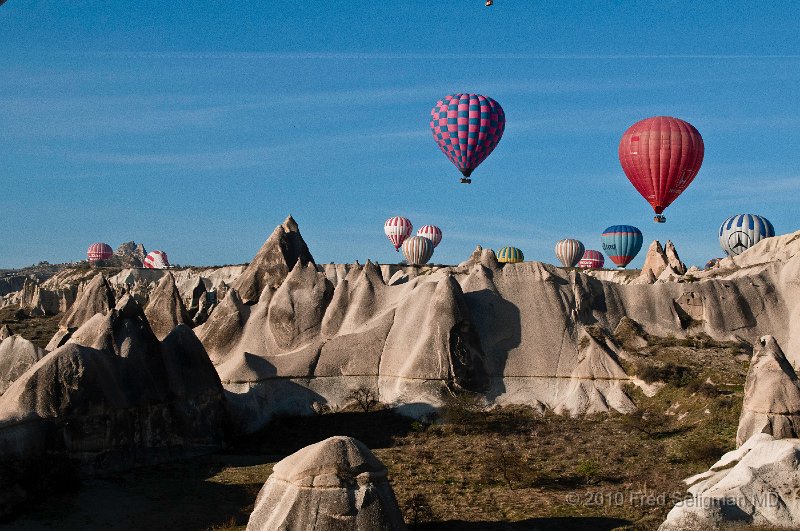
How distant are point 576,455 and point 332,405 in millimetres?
9259

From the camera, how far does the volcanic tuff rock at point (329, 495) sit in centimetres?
1594

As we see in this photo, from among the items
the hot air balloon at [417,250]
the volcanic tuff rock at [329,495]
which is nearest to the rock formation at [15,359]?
the volcanic tuff rock at [329,495]

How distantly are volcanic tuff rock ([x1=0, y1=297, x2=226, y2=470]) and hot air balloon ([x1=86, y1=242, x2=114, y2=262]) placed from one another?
12082 centimetres

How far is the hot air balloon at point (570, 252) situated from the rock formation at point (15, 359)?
79735 millimetres

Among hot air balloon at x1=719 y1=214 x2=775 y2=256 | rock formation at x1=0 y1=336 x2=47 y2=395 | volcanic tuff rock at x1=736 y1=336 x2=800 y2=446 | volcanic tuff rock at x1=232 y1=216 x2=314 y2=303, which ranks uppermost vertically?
hot air balloon at x1=719 y1=214 x2=775 y2=256

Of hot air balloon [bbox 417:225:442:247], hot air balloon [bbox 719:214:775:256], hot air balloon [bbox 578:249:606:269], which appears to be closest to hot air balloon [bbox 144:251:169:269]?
hot air balloon [bbox 417:225:442:247]

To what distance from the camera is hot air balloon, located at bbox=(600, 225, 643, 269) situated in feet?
299

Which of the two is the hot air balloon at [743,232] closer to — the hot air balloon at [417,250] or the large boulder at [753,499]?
the hot air balloon at [417,250]

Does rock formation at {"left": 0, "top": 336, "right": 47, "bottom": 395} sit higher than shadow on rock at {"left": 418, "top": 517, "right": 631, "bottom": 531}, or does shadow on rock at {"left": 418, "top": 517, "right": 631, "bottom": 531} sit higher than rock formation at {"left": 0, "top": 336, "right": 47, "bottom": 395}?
rock formation at {"left": 0, "top": 336, "right": 47, "bottom": 395}

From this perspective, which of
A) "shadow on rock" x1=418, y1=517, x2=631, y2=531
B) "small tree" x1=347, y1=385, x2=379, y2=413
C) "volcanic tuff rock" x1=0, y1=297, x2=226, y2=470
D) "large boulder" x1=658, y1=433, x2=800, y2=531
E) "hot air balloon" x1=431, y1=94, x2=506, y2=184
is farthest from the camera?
"hot air balloon" x1=431, y1=94, x2=506, y2=184

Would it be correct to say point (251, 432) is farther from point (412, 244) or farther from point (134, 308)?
point (412, 244)

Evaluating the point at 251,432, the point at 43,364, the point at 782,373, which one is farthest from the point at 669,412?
the point at 43,364

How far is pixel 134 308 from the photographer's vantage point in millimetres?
27484

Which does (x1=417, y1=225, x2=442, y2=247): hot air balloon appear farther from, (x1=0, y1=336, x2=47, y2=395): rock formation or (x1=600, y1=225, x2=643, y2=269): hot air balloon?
(x1=0, y1=336, x2=47, y2=395): rock formation
